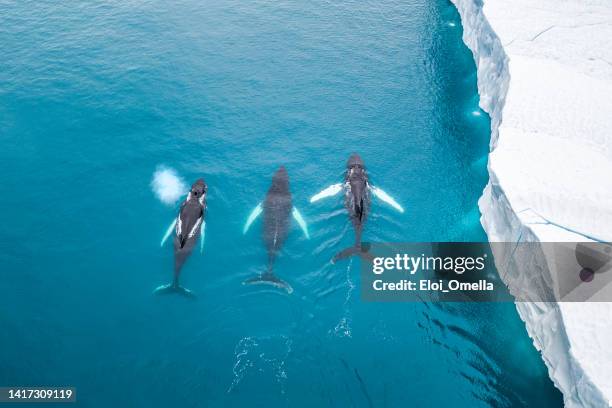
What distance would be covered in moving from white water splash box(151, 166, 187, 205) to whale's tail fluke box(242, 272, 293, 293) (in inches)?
307

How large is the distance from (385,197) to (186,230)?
12.0 metres

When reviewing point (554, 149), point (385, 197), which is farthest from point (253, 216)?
point (554, 149)

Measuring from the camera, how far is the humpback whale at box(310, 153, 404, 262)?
23.8m

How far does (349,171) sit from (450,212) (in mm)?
6728

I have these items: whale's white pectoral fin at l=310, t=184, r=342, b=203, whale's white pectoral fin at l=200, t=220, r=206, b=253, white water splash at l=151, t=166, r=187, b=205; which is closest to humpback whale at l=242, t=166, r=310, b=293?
whale's white pectoral fin at l=310, t=184, r=342, b=203

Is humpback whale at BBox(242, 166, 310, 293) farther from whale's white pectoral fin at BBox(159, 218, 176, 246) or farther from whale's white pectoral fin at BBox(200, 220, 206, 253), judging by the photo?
whale's white pectoral fin at BBox(159, 218, 176, 246)

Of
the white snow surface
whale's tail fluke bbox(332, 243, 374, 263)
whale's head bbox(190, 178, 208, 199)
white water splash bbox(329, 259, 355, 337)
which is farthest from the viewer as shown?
whale's head bbox(190, 178, 208, 199)

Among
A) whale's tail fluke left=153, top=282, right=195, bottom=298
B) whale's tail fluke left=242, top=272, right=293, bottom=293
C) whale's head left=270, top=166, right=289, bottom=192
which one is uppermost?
whale's head left=270, top=166, right=289, bottom=192

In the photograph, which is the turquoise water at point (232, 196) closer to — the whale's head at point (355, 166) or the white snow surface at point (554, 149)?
the whale's head at point (355, 166)

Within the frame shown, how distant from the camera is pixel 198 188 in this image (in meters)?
26.7

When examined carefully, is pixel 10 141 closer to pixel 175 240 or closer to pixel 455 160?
pixel 175 240

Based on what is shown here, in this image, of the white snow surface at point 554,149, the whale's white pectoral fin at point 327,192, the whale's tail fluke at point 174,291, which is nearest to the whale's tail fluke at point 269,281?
the whale's tail fluke at point 174,291

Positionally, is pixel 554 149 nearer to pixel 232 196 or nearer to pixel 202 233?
pixel 232 196

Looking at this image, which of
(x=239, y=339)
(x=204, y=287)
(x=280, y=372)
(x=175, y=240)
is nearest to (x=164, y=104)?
(x=175, y=240)
